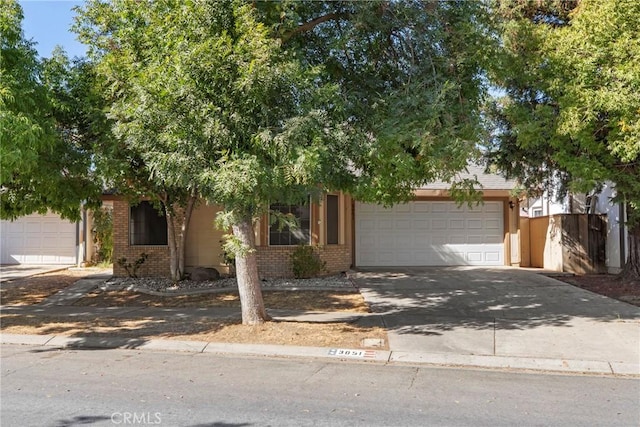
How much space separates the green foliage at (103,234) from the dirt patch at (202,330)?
9.30 metres

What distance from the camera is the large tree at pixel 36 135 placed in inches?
301

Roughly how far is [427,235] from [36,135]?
13571mm

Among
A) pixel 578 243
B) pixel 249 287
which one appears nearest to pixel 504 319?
pixel 249 287

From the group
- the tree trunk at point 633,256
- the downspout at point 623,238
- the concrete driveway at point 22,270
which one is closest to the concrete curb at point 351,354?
the tree trunk at point 633,256

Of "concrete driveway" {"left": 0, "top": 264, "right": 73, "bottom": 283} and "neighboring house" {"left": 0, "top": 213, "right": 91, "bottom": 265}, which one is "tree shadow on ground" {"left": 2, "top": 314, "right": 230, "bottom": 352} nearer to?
"concrete driveway" {"left": 0, "top": 264, "right": 73, "bottom": 283}

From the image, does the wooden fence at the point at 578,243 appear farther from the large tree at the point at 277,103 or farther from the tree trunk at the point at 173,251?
the tree trunk at the point at 173,251

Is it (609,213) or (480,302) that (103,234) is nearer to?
(480,302)

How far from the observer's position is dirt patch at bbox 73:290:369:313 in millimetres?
11367

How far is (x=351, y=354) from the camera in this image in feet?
24.8

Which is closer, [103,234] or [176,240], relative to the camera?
[176,240]

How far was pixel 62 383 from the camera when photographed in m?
6.05

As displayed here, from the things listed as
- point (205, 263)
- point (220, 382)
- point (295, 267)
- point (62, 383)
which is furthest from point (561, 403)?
point (205, 263)

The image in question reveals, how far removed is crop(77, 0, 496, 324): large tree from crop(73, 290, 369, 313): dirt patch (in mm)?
2629

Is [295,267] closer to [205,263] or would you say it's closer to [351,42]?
[205,263]
